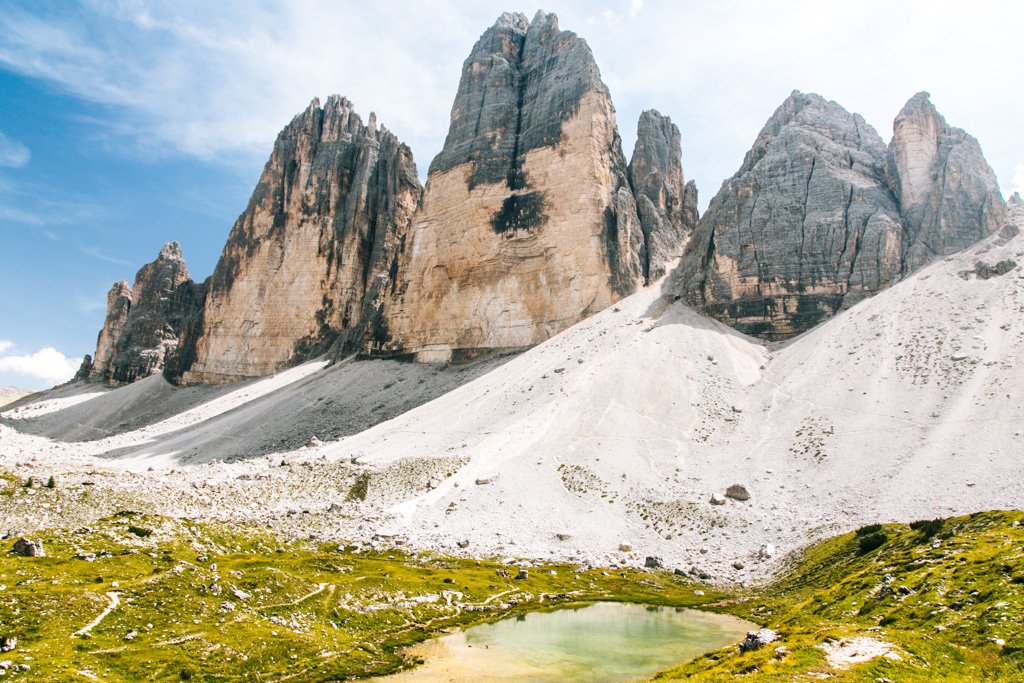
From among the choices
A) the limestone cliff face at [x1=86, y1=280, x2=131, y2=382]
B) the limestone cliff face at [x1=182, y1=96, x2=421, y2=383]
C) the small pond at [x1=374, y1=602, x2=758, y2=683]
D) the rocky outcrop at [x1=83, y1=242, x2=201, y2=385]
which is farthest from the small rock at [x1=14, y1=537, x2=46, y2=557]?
the limestone cliff face at [x1=86, y1=280, x2=131, y2=382]

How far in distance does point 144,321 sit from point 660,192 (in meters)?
96.1

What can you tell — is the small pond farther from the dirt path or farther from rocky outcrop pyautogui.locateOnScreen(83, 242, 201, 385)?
rocky outcrop pyautogui.locateOnScreen(83, 242, 201, 385)

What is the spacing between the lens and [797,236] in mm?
63781

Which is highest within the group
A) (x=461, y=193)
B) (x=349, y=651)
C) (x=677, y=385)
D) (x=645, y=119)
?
(x=645, y=119)

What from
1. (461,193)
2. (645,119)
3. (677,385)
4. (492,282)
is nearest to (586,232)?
(492,282)

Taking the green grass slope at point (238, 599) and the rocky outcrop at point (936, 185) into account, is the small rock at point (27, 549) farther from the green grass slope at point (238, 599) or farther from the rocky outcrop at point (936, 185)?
the rocky outcrop at point (936, 185)

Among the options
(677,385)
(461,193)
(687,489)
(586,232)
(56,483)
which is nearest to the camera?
(56,483)

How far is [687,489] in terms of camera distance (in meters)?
37.5

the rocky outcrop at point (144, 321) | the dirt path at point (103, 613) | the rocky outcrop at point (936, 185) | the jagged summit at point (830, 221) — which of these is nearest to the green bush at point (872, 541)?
the dirt path at point (103, 613)

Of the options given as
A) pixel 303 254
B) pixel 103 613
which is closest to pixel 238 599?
pixel 103 613

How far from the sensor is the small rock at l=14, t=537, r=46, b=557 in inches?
814

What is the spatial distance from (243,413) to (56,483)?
136 ft

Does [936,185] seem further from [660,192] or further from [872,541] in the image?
[872,541]

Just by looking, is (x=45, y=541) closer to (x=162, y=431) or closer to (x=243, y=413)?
(x=243, y=413)
